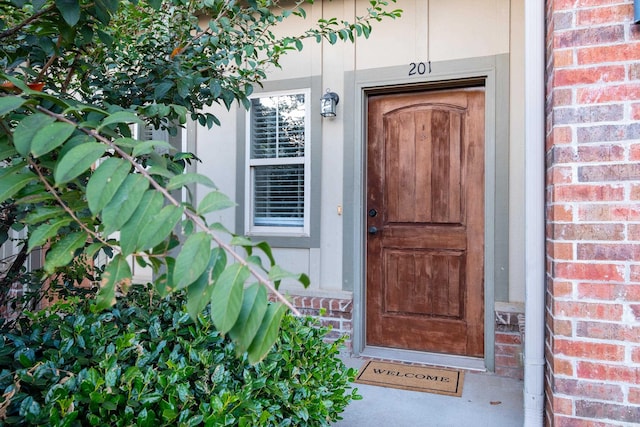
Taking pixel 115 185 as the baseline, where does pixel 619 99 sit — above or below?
above

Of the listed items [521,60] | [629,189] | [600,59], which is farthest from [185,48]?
[521,60]

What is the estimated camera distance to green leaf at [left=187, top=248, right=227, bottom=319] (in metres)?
0.61

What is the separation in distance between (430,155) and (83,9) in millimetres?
2420

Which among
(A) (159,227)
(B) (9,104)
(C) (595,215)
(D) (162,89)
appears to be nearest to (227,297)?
(A) (159,227)

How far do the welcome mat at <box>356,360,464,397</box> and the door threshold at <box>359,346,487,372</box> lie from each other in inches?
3.2

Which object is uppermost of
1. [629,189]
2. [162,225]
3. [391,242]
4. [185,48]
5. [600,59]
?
[185,48]

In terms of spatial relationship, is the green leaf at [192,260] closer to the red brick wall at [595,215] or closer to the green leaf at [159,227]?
the green leaf at [159,227]

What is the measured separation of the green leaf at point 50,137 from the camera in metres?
0.65

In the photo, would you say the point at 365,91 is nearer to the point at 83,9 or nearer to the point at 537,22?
the point at 537,22

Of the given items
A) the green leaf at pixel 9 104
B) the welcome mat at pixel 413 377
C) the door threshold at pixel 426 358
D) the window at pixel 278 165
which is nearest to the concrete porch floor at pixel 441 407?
the welcome mat at pixel 413 377

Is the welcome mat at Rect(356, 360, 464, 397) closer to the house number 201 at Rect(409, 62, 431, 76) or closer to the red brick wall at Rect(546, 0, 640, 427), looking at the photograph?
the red brick wall at Rect(546, 0, 640, 427)

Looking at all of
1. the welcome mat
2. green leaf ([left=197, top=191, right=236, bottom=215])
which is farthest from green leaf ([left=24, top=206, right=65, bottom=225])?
the welcome mat

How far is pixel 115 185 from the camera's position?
63 centimetres

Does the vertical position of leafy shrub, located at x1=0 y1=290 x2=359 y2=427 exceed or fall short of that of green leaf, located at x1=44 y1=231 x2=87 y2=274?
it falls short
